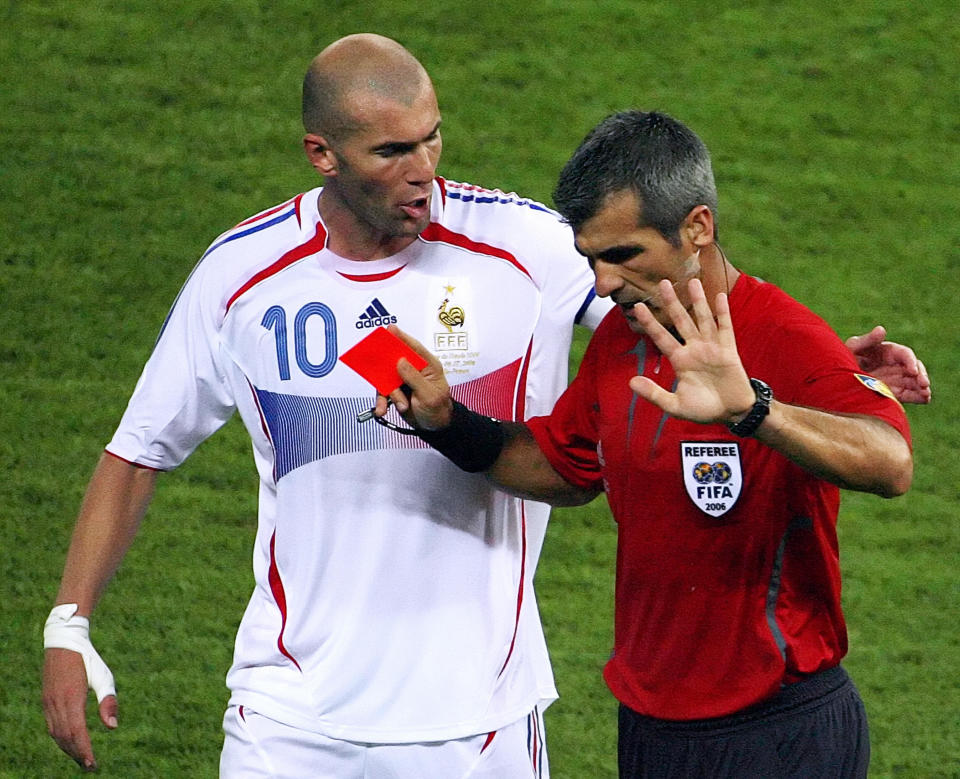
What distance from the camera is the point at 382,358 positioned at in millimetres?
3176

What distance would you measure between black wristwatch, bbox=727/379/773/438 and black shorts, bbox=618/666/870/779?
62 centimetres

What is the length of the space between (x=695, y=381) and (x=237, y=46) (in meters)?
6.08

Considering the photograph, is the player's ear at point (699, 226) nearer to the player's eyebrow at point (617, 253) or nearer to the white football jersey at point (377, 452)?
the player's eyebrow at point (617, 253)

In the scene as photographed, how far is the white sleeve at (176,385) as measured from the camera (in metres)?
3.62

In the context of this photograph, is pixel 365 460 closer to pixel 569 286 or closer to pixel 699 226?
pixel 569 286

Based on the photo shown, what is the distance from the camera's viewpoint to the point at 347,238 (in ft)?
11.6

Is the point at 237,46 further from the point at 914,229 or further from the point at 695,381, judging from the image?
the point at 695,381

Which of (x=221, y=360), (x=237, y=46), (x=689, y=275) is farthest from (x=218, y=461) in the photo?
(x=689, y=275)

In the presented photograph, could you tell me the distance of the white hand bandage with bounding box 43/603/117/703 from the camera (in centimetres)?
346

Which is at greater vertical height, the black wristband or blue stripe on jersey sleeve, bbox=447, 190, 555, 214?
blue stripe on jersey sleeve, bbox=447, 190, 555, 214

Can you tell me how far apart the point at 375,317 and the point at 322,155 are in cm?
37

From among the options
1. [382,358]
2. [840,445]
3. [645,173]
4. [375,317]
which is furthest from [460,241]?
[840,445]

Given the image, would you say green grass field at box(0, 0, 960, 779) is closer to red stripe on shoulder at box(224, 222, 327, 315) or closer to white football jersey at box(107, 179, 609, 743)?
white football jersey at box(107, 179, 609, 743)

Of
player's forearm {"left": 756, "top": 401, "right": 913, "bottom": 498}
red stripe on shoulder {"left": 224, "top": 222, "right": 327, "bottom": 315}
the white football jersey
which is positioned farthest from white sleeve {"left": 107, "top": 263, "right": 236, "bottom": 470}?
player's forearm {"left": 756, "top": 401, "right": 913, "bottom": 498}
